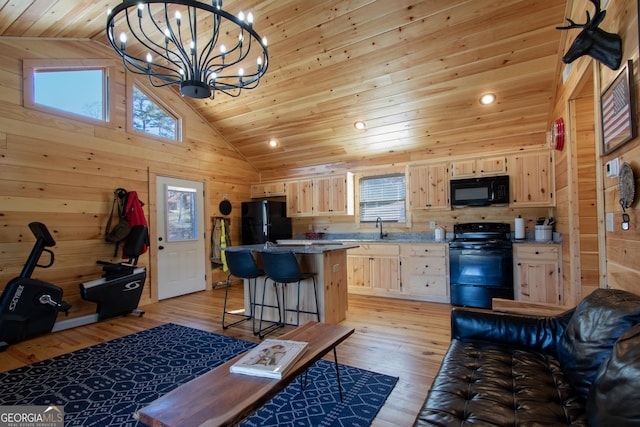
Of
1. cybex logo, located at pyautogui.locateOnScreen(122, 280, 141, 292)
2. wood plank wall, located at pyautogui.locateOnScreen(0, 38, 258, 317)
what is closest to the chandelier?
wood plank wall, located at pyautogui.locateOnScreen(0, 38, 258, 317)

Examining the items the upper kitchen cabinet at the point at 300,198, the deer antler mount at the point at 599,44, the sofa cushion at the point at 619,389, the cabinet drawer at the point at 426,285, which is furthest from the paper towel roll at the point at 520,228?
the sofa cushion at the point at 619,389

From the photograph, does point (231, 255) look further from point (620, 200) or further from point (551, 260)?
point (551, 260)

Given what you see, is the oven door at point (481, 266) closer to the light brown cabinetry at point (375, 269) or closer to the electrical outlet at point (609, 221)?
the light brown cabinetry at point (375, 269)

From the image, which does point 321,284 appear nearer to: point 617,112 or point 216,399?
point 216,399

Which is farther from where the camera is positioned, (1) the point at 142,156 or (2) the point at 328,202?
(2) the point at 328,202

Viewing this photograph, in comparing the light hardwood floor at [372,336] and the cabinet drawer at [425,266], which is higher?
the cabinet drawer at [425,266]

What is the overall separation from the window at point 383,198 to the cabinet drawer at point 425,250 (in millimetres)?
831

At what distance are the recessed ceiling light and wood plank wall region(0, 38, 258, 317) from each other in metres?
4.81

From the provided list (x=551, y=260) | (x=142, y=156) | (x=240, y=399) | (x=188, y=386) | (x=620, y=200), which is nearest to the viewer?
(x=240, y=399)

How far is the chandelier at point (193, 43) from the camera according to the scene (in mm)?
2066

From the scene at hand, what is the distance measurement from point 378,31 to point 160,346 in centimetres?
413

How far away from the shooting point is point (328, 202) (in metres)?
5.89

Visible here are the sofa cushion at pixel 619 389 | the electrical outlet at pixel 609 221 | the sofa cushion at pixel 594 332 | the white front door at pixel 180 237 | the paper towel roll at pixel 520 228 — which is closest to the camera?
the sofa cushion at pixel 619 389

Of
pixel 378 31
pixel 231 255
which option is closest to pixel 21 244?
pixel 231 255
